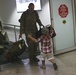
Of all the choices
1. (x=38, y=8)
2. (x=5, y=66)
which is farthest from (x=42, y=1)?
(x=5, y=66)

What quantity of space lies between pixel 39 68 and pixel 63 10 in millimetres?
1860

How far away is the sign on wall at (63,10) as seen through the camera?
17.3ft

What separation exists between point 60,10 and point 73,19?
56 cm

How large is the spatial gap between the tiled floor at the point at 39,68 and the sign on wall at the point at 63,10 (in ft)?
3.75

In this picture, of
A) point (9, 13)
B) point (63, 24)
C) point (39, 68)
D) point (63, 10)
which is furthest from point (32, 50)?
point (9, 13)

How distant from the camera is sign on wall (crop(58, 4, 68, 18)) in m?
5.26

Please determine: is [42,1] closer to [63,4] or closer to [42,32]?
[63,4]

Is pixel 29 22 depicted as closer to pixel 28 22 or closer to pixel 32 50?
pixel 28 22

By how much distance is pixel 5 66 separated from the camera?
464cm

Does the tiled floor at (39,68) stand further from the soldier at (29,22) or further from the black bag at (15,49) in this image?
the soldier at (29,22)

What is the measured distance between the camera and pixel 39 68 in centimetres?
433

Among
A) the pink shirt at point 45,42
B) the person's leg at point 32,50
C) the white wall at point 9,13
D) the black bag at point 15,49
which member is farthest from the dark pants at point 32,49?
the white wall at point 9,13

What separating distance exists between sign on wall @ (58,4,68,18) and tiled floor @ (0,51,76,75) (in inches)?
45.0

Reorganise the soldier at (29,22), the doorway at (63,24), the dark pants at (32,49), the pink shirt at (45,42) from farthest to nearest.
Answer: the doorway at (63,24) → the dark pants at (32,49) → the soldier at (29,22) → the pink shirt at (45,42)
